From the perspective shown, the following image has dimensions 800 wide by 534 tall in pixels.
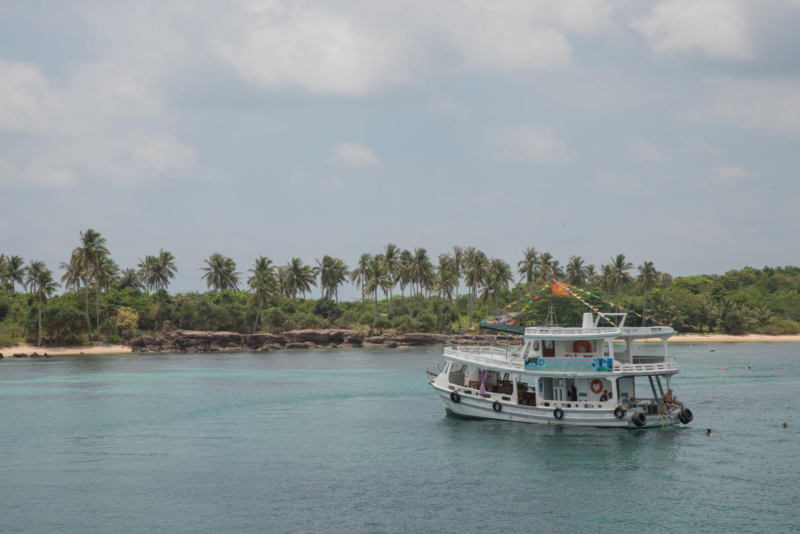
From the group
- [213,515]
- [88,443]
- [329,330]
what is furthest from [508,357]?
[329,330]

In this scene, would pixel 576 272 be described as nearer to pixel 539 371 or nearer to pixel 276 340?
pixel 276 340

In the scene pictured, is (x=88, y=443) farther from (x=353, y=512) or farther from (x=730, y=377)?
(x=730, y=377)

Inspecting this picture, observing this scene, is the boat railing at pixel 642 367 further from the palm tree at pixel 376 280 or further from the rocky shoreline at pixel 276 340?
the palm tree at pixel 376 280

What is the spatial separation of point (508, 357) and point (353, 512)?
19.9m

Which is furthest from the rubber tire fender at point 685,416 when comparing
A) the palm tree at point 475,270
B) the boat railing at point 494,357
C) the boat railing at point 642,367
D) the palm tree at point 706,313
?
the palm tree at point 706,313

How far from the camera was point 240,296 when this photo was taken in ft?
502

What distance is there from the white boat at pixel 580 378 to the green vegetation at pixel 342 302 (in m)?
75.7

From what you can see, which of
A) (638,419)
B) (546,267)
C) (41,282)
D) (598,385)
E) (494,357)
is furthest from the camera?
(546,267)

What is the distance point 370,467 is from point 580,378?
586 inches

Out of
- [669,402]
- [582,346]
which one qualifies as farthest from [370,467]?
[669,402]

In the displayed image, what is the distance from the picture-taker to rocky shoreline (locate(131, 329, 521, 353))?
131 meters

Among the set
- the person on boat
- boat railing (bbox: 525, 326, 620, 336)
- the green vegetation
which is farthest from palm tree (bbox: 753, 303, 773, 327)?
boat railing (bbox: 525, 326, 620, 336)

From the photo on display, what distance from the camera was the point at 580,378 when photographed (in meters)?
45.2

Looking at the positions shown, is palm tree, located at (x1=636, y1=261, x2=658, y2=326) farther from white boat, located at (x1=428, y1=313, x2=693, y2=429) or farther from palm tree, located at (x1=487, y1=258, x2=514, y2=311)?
white boat, located at (x1=428, y1=313, x2=693, y2=429)
